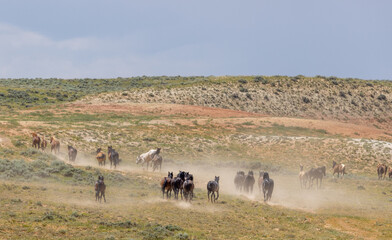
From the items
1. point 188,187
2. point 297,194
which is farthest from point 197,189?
point 297,194

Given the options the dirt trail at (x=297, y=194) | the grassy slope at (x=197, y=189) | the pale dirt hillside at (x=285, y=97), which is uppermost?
the pale dirt hillside at (x=285, y=97)

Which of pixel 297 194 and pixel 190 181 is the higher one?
pixel 190 181

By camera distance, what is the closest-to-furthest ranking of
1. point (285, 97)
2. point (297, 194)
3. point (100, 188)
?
point (100, 188)
point (297, 194)
point (285, 97)

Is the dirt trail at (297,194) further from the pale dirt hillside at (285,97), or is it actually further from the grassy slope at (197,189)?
the pale dirt hillside at (285,97)

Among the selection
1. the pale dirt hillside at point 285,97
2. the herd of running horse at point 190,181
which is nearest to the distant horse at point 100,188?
the herd of running horse at point 190,181

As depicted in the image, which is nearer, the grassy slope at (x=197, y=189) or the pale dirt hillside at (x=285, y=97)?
the grassy slope at (x=197, y=189)

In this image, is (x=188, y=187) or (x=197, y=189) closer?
(x=188, y=187)

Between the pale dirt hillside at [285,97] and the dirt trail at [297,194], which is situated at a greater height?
the pale dirt hillside at [285,97]

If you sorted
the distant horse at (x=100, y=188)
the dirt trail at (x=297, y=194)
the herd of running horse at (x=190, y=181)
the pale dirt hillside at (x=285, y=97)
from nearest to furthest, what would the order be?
the distant horse at (x=100, y=188) < the herd of running horse at (x=190, y=181) < the dirt trail at (x=297, y=194) < the pale dirt hillside at (x=285, y=97)

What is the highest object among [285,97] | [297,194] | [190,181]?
[285,97]

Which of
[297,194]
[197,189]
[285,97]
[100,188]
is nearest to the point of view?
[100,188]

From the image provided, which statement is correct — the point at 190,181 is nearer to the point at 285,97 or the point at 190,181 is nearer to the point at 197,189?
the point at 197,189

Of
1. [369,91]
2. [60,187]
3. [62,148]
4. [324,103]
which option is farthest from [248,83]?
[60,187]

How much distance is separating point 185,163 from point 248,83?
7019 centimetres
